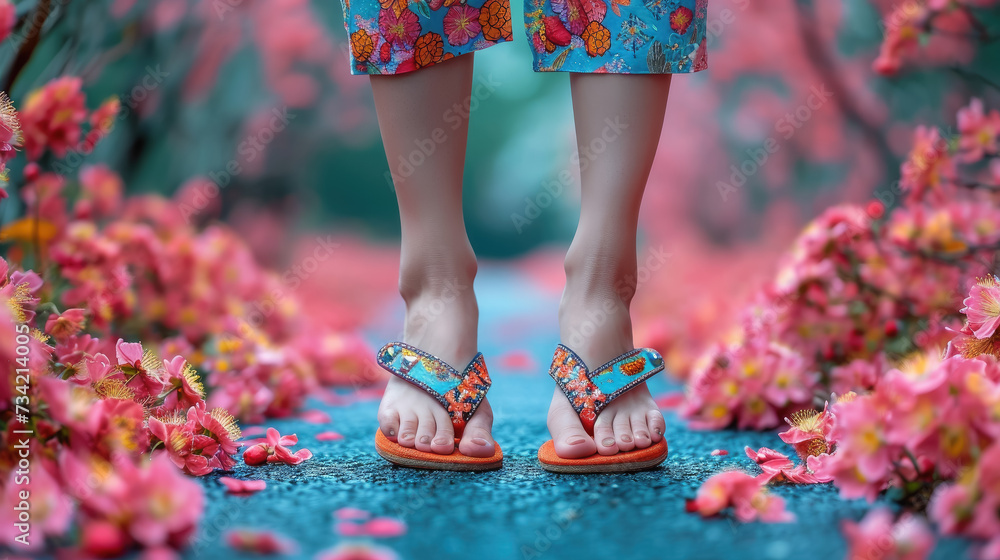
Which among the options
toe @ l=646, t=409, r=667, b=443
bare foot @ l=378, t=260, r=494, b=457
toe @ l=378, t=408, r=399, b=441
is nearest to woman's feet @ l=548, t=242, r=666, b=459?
toe @ l=646, t=409, r=667, b=443

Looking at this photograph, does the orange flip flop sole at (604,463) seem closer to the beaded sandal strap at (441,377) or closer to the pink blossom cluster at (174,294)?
the beaded sandal strap at (441,377)

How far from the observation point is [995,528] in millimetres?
579

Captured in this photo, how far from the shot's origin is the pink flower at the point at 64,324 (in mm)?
889

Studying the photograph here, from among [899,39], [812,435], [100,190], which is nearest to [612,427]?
[812,435]

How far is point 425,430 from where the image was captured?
3.23 feet

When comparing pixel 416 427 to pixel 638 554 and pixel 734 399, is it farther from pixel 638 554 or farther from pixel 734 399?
pixel 734 399

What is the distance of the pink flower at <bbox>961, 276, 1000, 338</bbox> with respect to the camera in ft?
2.60

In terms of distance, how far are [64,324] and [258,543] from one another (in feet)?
1.45

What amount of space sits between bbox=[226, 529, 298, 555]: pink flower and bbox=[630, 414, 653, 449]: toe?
0.48 metres

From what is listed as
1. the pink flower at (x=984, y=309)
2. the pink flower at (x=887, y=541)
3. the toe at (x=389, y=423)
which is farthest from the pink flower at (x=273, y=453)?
the pink flower at (x=984, y=309)

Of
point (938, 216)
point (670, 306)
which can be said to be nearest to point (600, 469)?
point (938, 216)

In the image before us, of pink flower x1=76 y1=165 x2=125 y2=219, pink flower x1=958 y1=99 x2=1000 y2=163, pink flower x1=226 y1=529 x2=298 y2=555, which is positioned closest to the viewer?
pink flower x1=226 y1=529 x2=298 y2=555

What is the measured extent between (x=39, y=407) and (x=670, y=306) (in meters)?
2.59

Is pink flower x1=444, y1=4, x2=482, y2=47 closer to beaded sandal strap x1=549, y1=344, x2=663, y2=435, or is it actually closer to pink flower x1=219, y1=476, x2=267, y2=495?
beaded sandal strap x1=549, y1=344, x2=663, y2=435
